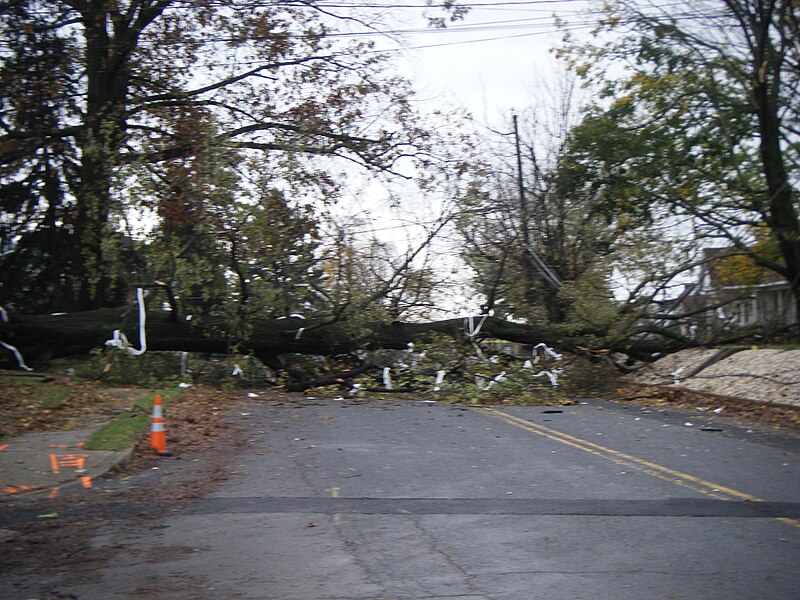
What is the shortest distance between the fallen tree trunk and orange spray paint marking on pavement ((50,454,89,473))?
32.8 feet

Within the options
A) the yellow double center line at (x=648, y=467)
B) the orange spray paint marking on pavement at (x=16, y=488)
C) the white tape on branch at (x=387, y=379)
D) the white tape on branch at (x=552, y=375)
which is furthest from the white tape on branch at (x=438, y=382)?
the orange spray paint marking on pavement at (x=16, y=488)

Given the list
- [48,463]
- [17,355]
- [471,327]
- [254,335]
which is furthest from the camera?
[471,327]

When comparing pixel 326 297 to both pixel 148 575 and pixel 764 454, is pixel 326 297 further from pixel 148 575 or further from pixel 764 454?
pixel 148 575

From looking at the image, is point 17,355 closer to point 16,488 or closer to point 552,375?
point 16,488

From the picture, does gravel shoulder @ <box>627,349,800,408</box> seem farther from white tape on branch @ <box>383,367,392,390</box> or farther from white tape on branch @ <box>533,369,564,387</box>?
white tape on branch @ <box>383,367,392,390</box>

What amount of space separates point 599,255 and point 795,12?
9.11 meters

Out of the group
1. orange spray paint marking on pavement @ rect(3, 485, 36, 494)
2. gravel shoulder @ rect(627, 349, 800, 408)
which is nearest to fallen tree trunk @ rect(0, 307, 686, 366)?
gravel shoulder @ rect(627, 349, 800, 408)

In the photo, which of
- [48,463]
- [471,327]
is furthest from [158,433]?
[471,327]

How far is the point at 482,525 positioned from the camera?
6.74 meters

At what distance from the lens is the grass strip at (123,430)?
10039mm

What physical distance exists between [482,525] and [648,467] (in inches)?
135

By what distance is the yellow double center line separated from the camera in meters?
7.87

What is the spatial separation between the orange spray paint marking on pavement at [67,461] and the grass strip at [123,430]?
1.39 feet

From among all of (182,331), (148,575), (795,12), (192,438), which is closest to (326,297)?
(182,331)
